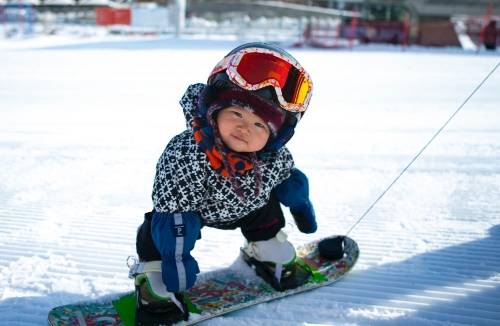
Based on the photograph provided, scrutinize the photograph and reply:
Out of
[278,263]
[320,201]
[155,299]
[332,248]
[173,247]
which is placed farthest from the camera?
[320,201]

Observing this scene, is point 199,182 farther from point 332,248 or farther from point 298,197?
point 332,248

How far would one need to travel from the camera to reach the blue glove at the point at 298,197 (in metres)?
2.03

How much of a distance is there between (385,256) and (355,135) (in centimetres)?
276

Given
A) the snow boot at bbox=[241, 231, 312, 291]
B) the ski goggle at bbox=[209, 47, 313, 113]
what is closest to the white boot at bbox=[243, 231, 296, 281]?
the snow boot at bbox=[241, 231, 312, 291]

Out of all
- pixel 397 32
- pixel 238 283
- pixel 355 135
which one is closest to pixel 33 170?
pixel 238 283

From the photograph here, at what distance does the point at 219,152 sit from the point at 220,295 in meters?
0.64

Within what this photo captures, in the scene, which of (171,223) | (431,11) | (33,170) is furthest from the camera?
(431,11)

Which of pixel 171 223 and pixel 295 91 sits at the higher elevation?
pixel 295 91

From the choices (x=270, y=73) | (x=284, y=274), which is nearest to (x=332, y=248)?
(x=284, y=274)

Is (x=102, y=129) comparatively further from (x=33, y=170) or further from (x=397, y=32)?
(x=397, y=32)

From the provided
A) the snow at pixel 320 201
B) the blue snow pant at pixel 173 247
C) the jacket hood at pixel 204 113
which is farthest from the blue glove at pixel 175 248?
the jacket hood at pixel 204 113

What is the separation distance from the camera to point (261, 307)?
6.17 ft

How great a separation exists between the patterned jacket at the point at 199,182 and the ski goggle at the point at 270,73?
0.24 m

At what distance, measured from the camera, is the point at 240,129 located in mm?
1722
